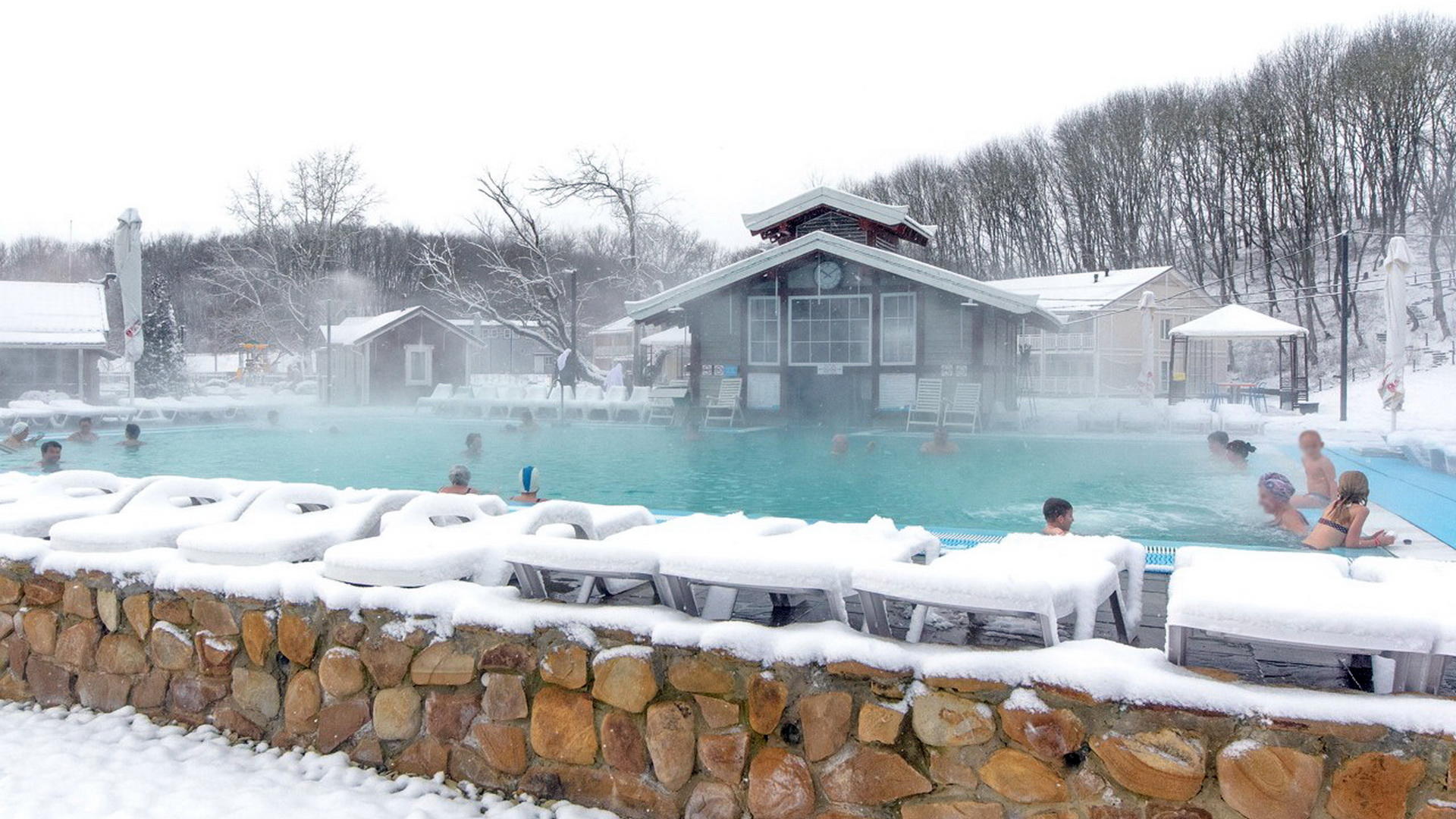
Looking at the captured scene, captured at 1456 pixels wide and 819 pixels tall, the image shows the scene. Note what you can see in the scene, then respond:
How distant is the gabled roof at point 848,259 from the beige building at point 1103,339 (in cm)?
1316

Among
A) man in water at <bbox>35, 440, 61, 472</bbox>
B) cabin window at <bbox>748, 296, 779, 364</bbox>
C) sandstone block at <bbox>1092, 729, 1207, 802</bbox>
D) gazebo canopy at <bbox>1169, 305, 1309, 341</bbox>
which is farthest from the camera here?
gazebo canopy at <bbox>1169, 305, 1309, 341</bbox>

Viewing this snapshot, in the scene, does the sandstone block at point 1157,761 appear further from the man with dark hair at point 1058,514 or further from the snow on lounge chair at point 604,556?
the man with dark hair at point 1058,514

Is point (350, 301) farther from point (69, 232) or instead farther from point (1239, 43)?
point (1239, 43)

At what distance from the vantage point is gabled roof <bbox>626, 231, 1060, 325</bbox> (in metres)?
16.2

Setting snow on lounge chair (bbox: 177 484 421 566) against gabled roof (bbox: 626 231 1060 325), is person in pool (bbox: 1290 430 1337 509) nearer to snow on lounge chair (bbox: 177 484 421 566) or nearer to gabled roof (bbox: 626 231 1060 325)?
snow on lounge chair (bbox: 177 484 421 566)

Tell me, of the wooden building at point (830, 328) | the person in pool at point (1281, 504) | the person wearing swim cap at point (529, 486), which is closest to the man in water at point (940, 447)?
the wooden building at point (830, 328)

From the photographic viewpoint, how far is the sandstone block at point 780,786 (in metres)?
2.46

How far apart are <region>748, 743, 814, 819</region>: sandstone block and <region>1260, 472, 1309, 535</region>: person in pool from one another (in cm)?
585

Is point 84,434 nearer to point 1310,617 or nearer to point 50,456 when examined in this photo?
point 50,456

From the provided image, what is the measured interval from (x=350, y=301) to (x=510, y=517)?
4080cm

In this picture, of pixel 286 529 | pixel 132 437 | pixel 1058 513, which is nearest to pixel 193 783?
pixel 286 529

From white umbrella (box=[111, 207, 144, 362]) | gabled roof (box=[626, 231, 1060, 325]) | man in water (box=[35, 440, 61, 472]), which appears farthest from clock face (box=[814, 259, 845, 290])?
man in water (box=[35, 440, 61, 472])

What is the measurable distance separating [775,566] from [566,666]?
2.20 ft

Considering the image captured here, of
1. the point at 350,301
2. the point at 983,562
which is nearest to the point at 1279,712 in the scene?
the point at 983,562
